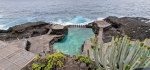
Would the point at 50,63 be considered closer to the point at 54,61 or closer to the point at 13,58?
the point at 54,61

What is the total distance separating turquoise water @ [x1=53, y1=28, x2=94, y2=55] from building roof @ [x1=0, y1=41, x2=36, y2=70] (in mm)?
9802

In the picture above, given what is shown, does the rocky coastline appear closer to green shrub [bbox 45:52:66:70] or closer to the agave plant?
green shrub [bbox 45:52:66:70]

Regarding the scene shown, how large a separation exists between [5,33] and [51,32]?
8.46m

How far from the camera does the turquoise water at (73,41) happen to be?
780 inches

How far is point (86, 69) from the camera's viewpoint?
22.9ft

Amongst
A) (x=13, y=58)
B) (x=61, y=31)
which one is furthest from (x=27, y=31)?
(x=13, y=58)

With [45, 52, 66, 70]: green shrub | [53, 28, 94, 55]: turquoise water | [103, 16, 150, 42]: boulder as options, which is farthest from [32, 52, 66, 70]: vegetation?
[103, 16, 150, 42]: boulder

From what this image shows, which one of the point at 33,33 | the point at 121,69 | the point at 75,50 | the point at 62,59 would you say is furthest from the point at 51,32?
the point at 121,69

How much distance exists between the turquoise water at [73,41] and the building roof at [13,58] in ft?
32.2

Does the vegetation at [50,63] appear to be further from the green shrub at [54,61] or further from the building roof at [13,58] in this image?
the building roof at [13,58]

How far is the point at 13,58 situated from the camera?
30.0 feet

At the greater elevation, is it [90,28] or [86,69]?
[86,69]

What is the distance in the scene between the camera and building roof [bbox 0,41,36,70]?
28.2 ft

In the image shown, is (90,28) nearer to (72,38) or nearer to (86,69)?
(72,38)
